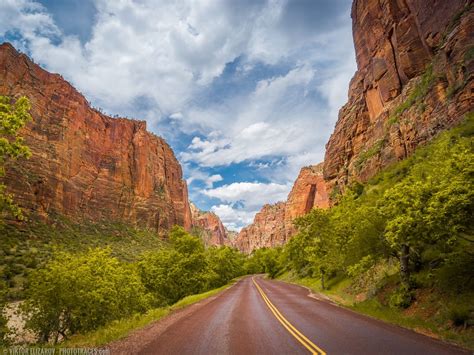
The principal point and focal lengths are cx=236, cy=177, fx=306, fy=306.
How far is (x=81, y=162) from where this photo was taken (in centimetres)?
11612

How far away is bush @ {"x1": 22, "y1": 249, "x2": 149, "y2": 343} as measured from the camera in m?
18.0

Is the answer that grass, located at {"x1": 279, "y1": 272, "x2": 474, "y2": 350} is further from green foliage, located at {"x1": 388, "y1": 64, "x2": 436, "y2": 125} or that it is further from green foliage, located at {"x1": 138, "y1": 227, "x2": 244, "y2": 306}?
green foliage, located at {"x1": 388, "y1": 64, "x2": 436, "y2": 125}

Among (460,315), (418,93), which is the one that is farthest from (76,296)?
(418,93)

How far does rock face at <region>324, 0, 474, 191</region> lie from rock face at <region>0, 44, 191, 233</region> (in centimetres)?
7782

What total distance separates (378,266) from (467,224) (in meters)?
13.8

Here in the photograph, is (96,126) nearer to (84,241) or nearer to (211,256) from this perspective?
(84,241)

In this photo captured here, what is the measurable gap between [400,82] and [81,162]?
108126 mm

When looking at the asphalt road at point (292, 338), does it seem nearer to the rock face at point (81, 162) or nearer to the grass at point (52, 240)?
the grass at point (52, 240)

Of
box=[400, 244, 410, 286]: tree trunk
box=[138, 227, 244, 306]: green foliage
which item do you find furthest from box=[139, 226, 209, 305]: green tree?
box=[400, 244, 410, 286]: tree trunk

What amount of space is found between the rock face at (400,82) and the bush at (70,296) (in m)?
35.4

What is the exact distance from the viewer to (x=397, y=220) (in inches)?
497

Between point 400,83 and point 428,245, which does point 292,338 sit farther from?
point 400,83

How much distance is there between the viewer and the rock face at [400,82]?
112 feet

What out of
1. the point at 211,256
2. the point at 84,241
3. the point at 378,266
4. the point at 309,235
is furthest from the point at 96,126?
the point at 378,266
